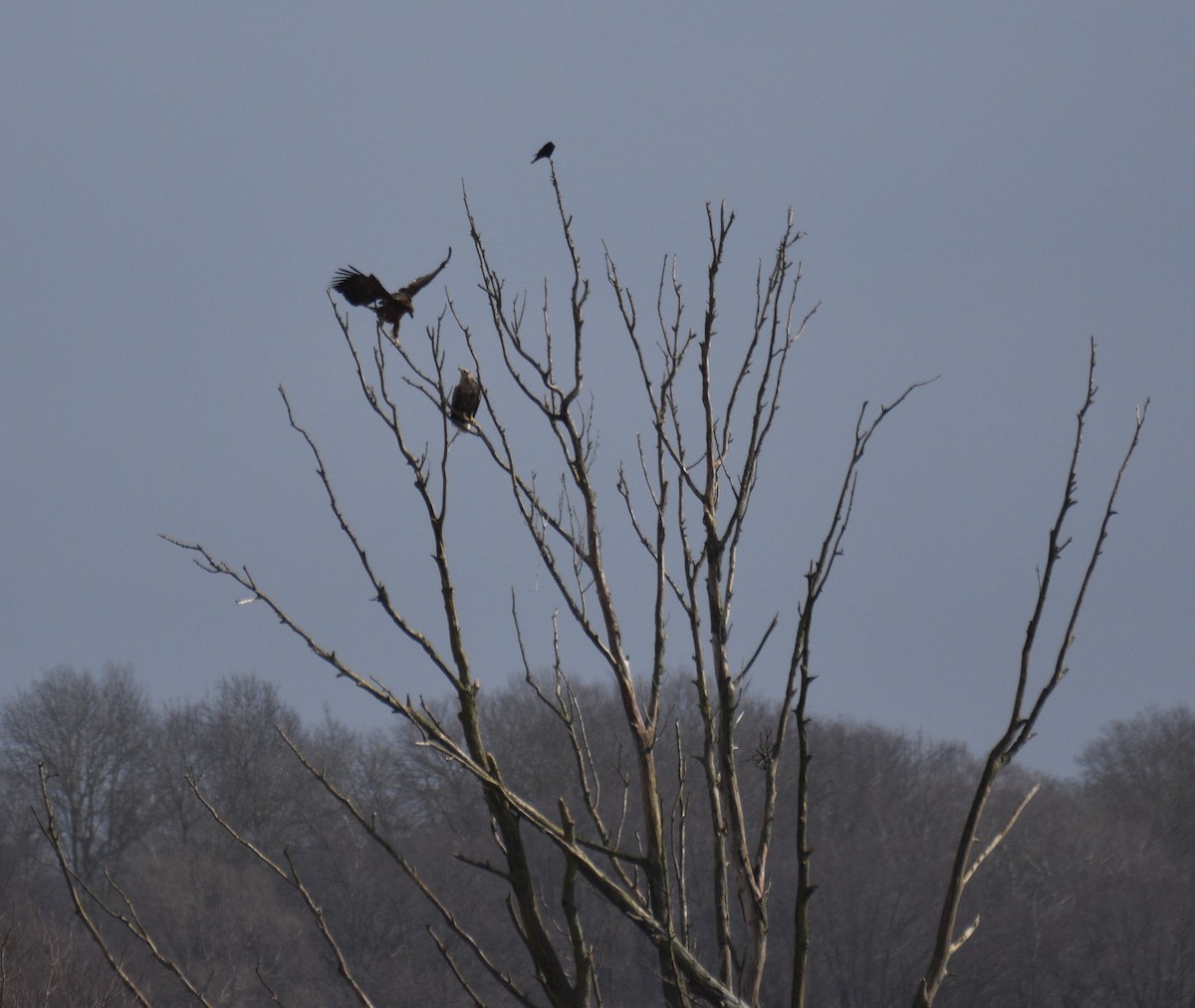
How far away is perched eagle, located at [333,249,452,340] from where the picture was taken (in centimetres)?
357

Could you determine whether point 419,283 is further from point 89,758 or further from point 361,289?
point 89,758

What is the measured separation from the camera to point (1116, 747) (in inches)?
2355

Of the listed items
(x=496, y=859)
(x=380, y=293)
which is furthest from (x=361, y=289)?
(x=496, y=859)

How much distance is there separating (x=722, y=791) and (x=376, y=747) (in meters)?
56.3

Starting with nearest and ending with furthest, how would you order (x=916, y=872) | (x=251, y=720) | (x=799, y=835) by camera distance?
(x=799, y=835)
(x=916, y=872)
(x=251, y=720)

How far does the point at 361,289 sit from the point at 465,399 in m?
0.48

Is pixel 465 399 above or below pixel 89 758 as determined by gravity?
below

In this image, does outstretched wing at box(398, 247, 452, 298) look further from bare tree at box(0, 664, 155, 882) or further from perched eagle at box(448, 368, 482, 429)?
bare tree at box(0, 664, 155, 882)

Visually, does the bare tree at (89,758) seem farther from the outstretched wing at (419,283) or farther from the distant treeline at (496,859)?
the outstretched wing at (419,283)

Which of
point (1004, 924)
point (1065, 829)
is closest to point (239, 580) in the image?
point (1004, 924)

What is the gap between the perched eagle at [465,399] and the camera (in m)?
3.30

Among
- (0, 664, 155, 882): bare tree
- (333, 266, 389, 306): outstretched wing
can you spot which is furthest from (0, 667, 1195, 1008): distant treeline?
(333, 266, 389, 306): outstretched wing

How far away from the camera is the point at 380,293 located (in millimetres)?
3574

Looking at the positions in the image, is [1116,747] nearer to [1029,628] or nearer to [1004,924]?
[1004,924]
